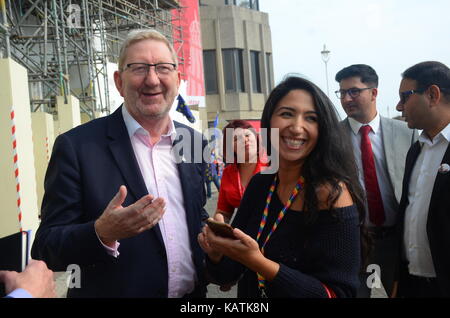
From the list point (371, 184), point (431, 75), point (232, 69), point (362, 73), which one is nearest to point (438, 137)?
point (431, 75)

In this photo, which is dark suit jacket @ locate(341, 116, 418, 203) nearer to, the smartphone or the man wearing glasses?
the man wearing glasses

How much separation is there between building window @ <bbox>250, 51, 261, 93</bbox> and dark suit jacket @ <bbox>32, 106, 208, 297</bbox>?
3012 cm

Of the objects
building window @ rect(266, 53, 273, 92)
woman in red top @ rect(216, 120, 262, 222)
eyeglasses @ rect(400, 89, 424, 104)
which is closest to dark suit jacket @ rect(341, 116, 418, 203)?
eyeglasses @ rect(400, 89, 424, 104)

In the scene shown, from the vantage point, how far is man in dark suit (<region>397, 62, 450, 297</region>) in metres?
2.61

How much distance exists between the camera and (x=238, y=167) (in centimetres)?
415

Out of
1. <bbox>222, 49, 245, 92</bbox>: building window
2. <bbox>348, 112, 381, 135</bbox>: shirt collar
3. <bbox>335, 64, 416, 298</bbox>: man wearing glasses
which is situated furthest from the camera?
<bbox>222, 49, 245, 92</bbox>: building window

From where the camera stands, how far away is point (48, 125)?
9.56 metres

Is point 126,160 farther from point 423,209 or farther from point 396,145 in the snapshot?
point 396,145

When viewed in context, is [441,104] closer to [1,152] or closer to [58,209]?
[58,209]

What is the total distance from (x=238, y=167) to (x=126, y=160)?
1.99 meters

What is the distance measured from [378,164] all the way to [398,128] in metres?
0.40

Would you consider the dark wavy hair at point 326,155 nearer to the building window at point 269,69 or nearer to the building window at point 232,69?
the building window at point 232,69

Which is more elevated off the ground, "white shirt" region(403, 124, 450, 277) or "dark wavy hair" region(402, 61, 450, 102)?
"dark wavy hair" region(402, 61, 450, 102)
